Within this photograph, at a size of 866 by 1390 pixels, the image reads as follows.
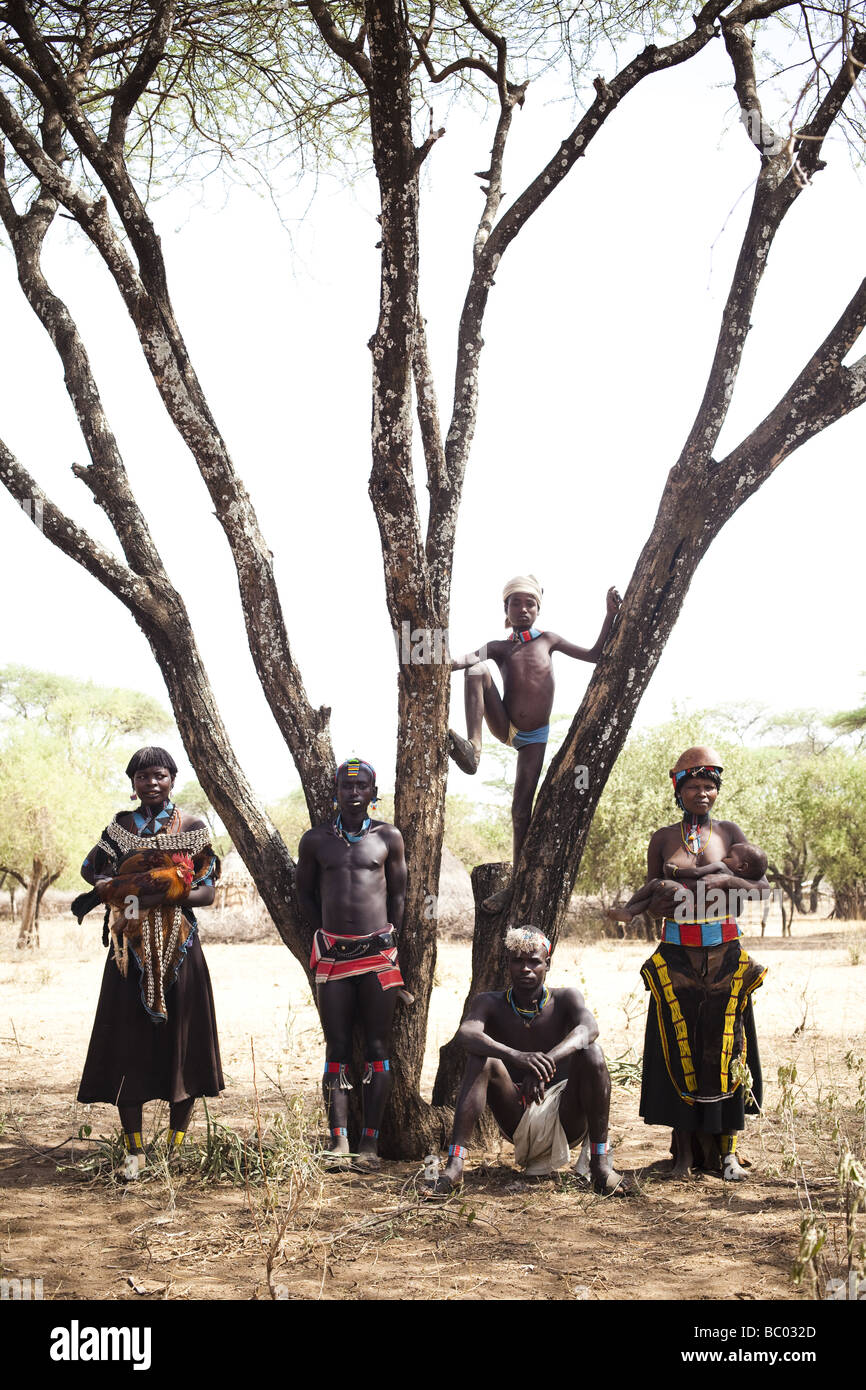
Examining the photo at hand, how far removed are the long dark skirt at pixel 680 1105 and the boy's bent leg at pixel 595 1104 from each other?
11.2 inches

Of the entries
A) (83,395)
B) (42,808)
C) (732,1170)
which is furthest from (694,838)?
(42,808)

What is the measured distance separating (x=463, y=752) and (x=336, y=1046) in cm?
147

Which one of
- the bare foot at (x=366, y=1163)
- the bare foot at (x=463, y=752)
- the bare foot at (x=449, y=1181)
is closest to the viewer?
the bare foot at (x=449, y=1181)

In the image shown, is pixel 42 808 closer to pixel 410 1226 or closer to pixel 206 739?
pixel 206 739

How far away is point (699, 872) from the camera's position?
15.7 feet

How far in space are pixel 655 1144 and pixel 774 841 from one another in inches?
664

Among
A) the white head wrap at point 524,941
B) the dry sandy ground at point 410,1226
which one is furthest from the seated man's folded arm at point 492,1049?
the dry sandy ground at point 410,1226

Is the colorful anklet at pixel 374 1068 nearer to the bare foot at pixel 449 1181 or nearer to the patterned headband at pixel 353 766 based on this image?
the bare foot at pixel 449 1181

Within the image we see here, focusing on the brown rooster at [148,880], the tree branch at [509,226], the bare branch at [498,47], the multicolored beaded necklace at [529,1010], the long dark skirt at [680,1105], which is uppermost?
the bare branch at [498,47]

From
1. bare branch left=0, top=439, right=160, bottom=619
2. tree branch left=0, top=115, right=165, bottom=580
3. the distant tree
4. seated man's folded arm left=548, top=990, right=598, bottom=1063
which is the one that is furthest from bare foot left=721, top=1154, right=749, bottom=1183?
the distant tree


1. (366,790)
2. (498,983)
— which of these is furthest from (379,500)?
(498,983)

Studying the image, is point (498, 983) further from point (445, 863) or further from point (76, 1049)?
point (445, 863)

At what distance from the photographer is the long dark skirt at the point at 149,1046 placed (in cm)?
479

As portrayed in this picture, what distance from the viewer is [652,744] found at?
20578 mm
